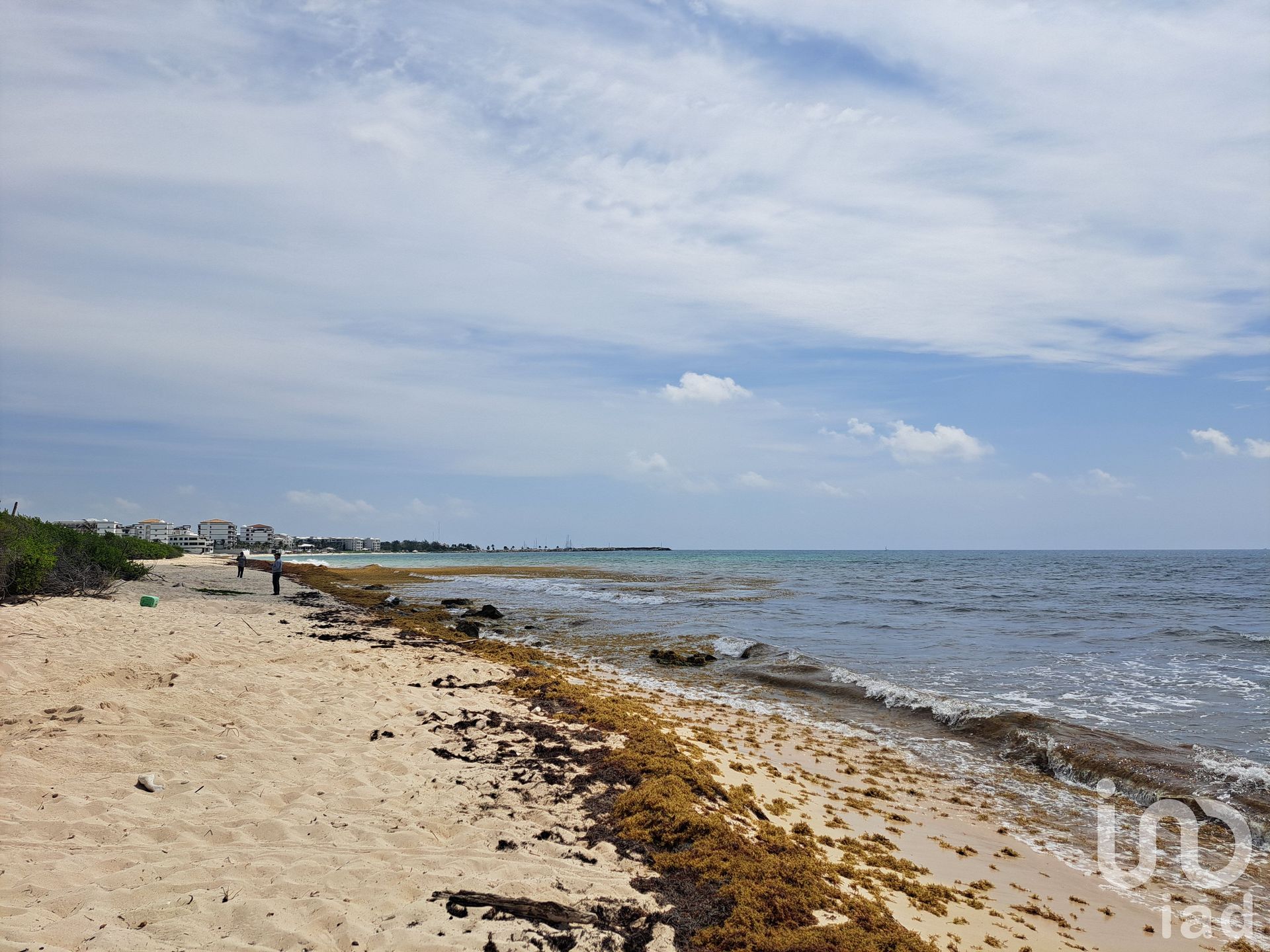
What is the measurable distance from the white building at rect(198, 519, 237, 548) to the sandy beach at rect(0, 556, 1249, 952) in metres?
152

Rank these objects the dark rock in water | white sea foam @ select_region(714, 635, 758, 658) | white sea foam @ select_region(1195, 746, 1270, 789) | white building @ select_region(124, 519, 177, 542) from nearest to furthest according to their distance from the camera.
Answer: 1. white sea foam @ select_region(1195, 746, 1270, 789)
2. the dark rock in water
3. white sea foam @ select_region(714, 635, 758, 658)
4. white building @ select_region(124, 519, 177, 542)

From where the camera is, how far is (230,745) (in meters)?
6.68

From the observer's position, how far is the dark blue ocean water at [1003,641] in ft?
36.2

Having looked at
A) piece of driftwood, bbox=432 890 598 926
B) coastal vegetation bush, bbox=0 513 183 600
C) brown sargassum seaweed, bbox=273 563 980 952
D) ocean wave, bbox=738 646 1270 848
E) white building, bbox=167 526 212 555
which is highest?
coastal vegetation bush, bbox=0 513 183 600

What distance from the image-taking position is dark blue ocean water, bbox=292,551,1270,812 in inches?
434

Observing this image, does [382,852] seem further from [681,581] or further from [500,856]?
[681,581]

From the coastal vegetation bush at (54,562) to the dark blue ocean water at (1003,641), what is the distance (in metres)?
12.3

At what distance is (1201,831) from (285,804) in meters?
9.09

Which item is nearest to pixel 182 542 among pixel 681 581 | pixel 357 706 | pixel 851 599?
pixel 681 581

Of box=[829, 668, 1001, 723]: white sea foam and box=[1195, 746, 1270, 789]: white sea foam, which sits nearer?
box=[1195, 746, 1270, 789]: white sea foam

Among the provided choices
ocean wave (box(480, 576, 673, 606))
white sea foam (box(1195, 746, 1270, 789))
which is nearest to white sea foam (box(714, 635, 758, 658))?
white sea foam (box(1195, 746, 1270, 789))

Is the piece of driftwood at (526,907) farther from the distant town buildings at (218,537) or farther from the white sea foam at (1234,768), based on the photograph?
the distant town buildings at (218,537)

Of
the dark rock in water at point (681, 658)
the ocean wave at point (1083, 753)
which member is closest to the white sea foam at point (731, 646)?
the dark rock in water at point (681, 658)

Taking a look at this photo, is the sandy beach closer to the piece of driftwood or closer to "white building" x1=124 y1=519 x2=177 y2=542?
the piece of driftwood
